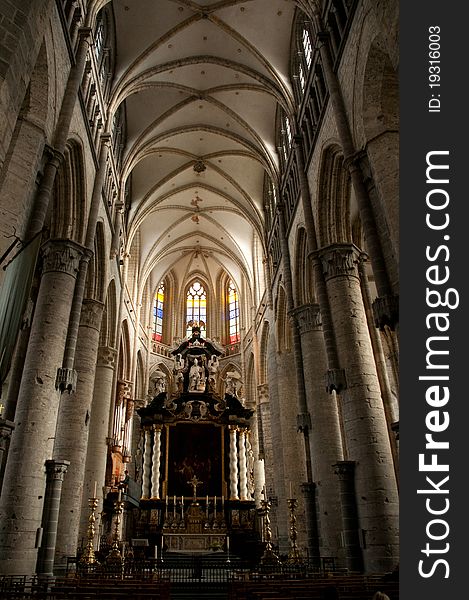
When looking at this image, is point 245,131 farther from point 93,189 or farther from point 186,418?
point 186,418

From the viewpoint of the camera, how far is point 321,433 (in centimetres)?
1614

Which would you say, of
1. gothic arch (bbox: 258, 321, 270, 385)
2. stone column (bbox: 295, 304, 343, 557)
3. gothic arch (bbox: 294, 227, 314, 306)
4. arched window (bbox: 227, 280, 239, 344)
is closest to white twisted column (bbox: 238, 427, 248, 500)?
gothic arch (bbox: 258, 321, 270, 385)

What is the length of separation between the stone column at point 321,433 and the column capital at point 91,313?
7.75 meters

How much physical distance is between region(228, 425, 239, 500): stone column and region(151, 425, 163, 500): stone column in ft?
13.9

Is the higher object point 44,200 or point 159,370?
point 159,370

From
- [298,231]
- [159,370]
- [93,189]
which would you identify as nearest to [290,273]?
[298,231]

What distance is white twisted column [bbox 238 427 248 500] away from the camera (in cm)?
2828

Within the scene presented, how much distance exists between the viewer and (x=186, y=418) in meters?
30.8

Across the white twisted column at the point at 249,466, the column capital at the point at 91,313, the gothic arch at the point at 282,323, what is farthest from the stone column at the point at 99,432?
the white twisted column at the point at 249,466

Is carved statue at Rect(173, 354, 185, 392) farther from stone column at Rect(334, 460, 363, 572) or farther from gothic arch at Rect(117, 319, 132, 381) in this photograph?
stone column at Rect(334, 460, 363, 572)

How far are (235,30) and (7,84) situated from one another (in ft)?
52.8

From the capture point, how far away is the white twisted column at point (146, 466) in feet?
91.6

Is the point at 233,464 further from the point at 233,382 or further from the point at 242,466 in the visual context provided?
the point at 233,382

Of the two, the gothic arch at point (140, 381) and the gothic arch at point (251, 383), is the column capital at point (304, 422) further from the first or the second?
the gothic arch at point (140, 381)
